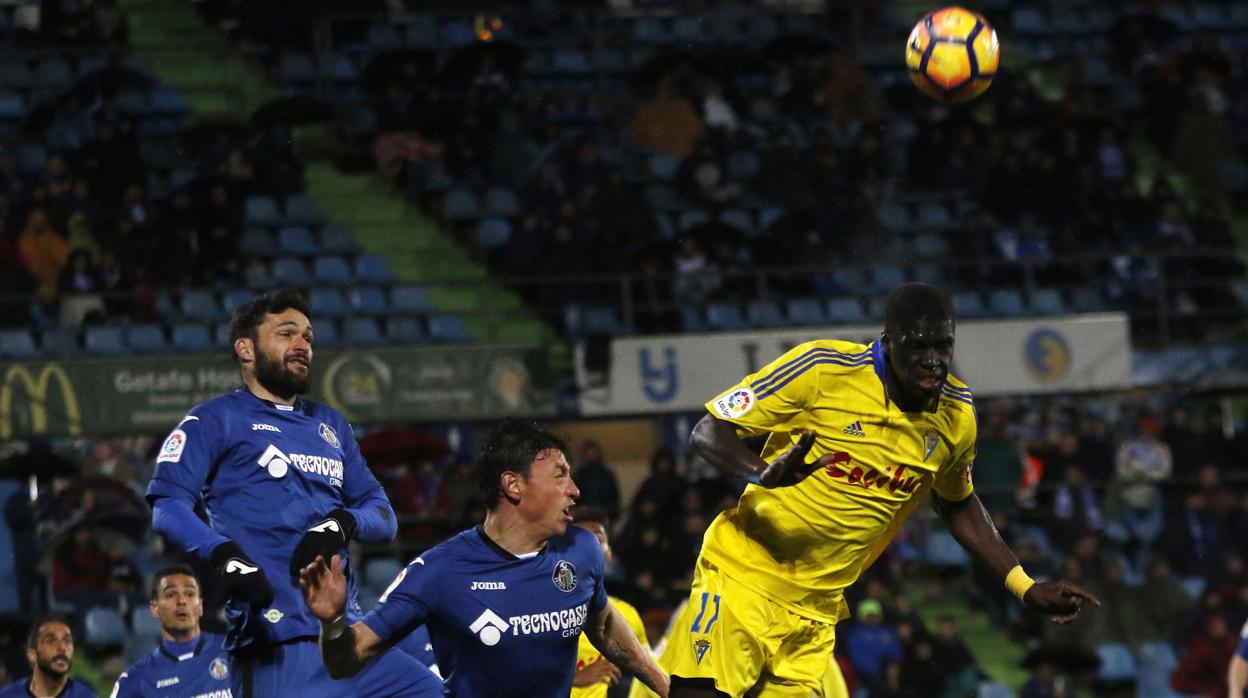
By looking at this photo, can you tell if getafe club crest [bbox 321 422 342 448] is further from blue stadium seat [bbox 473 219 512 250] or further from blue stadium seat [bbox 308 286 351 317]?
blue stadium seat [bbox 473 219 512 250]

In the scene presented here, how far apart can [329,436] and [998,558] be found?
272 centimetres

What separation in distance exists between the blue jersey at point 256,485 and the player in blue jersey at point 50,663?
2.96 metres

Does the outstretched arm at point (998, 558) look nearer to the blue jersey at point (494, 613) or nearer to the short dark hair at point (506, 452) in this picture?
the blue jersey at point (494, 613)

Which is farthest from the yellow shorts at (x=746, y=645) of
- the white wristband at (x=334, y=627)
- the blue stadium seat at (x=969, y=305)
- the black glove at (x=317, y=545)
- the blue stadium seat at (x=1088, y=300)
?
the blue stadium seat at (x=1088, y=300)

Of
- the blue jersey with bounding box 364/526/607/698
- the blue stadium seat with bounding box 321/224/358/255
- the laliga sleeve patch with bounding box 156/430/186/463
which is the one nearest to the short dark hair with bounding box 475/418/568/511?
the blue jersey with bounding box 364/526/607/698

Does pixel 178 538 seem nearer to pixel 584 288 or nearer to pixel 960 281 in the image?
pixel 584 288

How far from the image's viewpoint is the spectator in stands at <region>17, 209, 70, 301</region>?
16.0 metres

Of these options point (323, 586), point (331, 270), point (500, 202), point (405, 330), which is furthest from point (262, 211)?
point (323, 586)

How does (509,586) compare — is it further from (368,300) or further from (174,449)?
(368,300)

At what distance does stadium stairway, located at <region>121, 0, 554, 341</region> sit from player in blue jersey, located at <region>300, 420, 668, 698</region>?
11.5 meters

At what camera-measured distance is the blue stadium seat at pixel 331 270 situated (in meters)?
17.4

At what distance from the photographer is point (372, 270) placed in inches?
707

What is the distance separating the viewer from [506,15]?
66.3 feet

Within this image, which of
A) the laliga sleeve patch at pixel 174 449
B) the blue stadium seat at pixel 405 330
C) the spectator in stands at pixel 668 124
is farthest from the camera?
the spectator in stands at pixel 668 124
